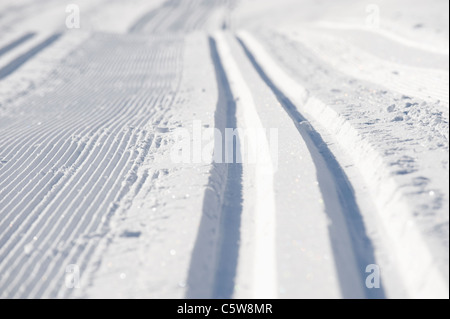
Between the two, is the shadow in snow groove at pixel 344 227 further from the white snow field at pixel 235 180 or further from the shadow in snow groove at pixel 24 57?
the shadow in snow groove at pixel 24 57

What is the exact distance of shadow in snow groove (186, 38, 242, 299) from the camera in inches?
Answer: 174

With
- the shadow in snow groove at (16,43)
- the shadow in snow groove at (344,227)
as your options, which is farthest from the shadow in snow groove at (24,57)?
the shadow in snow groove at (344,227)

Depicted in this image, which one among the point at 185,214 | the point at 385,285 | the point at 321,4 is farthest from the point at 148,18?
the point at 385,285

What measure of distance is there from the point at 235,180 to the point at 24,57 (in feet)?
42.0

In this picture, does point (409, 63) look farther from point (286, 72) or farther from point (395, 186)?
point (395, 186)

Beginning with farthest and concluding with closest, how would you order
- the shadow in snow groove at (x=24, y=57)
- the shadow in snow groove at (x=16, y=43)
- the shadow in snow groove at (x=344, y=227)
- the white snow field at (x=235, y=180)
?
the shadow in snow groove at (x=16, y=43)
the shadow in snow groove at (x=24, y=57)
the white snow field at (x=235, y=180)
the shadow in snow groove at (x=344, y=227)

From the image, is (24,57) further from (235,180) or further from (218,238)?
(218,238)

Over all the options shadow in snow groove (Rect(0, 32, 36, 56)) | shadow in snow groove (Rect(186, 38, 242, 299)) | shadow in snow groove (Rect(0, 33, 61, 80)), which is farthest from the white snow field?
shadow in snow groove (Rect(0, 32, 36, 56))

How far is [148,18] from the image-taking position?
24.3 meters

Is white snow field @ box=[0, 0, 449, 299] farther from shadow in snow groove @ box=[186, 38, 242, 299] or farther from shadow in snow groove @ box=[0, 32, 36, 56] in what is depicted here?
shadow in snow groove @ box=[0, 32, 36, 56]

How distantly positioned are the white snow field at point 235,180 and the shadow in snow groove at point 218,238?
0.02m

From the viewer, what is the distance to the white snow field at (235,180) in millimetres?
4449

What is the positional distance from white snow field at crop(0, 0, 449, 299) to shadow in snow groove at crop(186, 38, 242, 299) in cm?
2

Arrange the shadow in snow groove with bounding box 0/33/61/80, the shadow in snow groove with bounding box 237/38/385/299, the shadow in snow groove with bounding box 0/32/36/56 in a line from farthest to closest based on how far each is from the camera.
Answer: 1. the shadow in snow groove with bounding box 0/32/36/56
2. the shadow in snow groove with bounding box 0/33/61/80
3. the shadow in snow groove with bounding box 237/38/385/299
